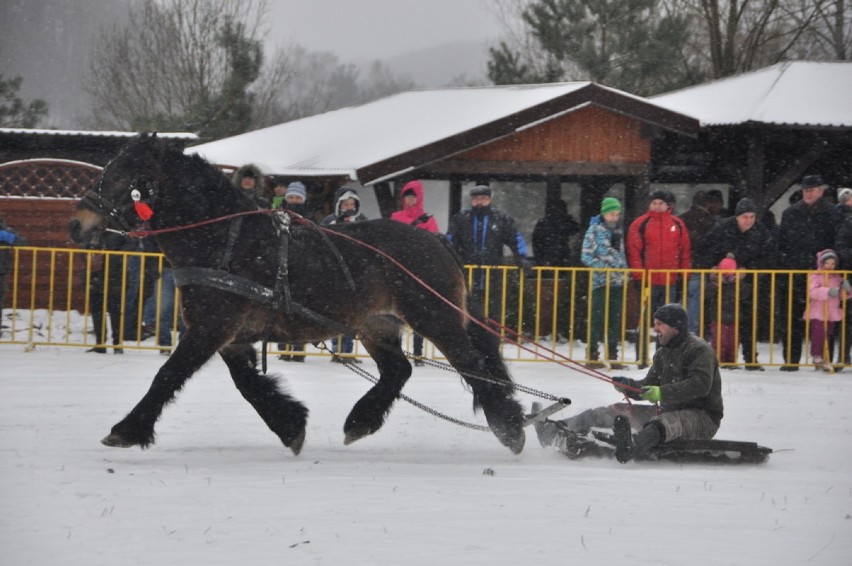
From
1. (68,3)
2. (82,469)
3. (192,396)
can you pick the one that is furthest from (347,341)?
(68,3)

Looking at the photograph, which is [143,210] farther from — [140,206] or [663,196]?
[663,196]

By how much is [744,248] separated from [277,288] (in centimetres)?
684

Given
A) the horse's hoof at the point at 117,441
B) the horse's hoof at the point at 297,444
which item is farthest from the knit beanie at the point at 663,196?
the horse's hoof at the point at 117,441

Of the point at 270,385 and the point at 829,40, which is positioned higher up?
the point at 829,40

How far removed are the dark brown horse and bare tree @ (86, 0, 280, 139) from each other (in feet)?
79.8

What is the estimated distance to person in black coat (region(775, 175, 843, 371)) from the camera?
1259 centimetres

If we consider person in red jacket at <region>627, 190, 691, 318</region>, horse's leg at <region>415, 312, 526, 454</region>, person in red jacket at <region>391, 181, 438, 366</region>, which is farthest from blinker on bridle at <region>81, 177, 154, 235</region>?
person in red jacket at <region>627, 190, 691, 318</region>

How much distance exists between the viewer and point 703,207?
48.4 ft

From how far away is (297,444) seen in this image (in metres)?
7.29

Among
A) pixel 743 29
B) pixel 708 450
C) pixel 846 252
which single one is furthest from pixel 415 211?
pixel 743 29

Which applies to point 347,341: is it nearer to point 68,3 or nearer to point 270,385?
point 270,385

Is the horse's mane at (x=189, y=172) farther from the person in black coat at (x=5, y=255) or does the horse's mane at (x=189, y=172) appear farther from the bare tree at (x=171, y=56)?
the bare tree at (x=171, y=56)

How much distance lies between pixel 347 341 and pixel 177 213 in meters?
5.43

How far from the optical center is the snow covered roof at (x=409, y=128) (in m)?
16.3
